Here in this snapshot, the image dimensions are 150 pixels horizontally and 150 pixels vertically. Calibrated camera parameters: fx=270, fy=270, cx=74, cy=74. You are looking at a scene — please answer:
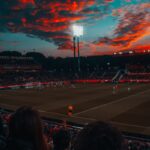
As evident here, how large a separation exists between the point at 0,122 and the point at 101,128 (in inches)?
130

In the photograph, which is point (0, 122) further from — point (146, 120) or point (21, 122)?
point (146, 120)

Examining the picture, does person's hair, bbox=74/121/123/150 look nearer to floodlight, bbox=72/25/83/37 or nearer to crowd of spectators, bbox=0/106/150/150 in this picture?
crowd of spectators, bbox=0/106/150/150

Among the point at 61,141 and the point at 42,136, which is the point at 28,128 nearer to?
the point at 42,136

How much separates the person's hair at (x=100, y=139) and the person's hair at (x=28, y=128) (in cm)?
92

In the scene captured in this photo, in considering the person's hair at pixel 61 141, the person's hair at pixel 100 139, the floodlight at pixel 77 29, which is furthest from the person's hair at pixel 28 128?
the floodlight at pixel 77 29

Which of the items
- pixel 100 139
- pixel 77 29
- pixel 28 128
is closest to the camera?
pixel 100 139

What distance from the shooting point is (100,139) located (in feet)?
8.00

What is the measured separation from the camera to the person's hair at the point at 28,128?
10.9 feet

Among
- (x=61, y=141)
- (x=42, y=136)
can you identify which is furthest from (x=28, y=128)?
(x=61, y=141)

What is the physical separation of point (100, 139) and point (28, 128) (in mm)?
1282

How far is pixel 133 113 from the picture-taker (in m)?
26.9

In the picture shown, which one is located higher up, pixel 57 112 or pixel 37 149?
pixel 37 149

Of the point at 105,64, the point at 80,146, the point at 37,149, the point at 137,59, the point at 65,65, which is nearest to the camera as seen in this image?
the point at 80,146

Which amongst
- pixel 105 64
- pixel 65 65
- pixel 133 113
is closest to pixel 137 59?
pixel 105 64
